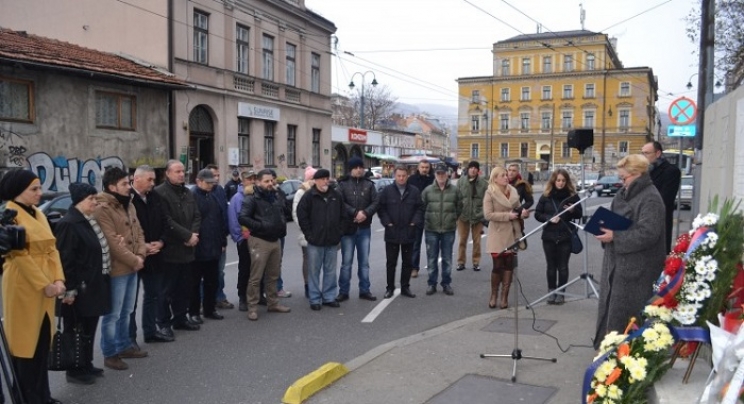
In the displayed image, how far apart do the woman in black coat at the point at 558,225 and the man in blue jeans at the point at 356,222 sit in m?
2.45

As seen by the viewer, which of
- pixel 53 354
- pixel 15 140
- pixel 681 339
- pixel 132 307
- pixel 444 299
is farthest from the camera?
pixel 15 140

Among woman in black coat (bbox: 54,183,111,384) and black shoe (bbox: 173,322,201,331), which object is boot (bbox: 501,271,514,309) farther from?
woman in black coat (bbox: 54,183,111,384)

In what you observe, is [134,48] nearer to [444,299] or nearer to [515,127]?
[444,299]

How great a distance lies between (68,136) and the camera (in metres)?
19.8

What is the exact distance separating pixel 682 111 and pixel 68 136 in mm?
17765

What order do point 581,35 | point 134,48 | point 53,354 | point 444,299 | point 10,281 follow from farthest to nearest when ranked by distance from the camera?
point 581,35
point 134,48
point 444,299
point 53,354
point 10,281

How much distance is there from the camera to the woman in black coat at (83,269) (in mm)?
5344

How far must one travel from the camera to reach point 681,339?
3.95m

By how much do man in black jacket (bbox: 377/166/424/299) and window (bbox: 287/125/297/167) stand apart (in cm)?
2309

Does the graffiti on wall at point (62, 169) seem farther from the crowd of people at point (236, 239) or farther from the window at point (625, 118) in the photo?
the window at point (625, 118)

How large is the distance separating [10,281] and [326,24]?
3161cm

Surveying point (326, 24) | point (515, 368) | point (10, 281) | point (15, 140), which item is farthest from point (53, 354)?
point (326, 24)

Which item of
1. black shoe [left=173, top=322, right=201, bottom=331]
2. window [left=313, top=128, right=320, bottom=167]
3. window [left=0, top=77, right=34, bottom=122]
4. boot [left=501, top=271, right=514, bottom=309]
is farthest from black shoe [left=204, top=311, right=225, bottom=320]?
window [left=313, top=128, right=320, bottom=167]

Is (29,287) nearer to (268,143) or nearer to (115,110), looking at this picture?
(115,110)
